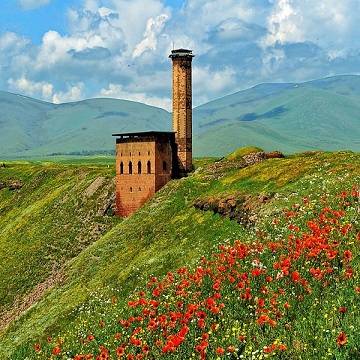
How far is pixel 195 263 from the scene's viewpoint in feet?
116

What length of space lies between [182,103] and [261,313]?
191 ft

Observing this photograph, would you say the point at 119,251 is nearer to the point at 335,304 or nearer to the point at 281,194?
the point at 281,194

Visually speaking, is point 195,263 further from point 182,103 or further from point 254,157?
point 182,103

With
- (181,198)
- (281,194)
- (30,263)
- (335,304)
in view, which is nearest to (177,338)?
(335,304)

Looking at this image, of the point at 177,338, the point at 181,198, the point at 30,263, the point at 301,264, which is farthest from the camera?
the point at 30,263

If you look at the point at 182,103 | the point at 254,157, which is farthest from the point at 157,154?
the point at 254,157

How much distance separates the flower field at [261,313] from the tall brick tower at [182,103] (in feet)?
161

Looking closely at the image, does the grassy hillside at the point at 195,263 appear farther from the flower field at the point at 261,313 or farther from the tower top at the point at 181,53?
the tower top at the point at 181,53

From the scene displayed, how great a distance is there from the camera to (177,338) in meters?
15.3

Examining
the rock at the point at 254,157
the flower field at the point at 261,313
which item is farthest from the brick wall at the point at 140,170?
the flower field at the point at 261,313

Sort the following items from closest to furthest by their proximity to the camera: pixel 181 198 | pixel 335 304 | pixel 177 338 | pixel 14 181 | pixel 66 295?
pixel 177 338
pixel 335 304
pixel 66 295
pixel 181 198
pixel 14 181

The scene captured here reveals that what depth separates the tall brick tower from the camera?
73188 millimetres

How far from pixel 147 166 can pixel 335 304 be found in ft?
176

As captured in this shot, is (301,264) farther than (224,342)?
Yes
